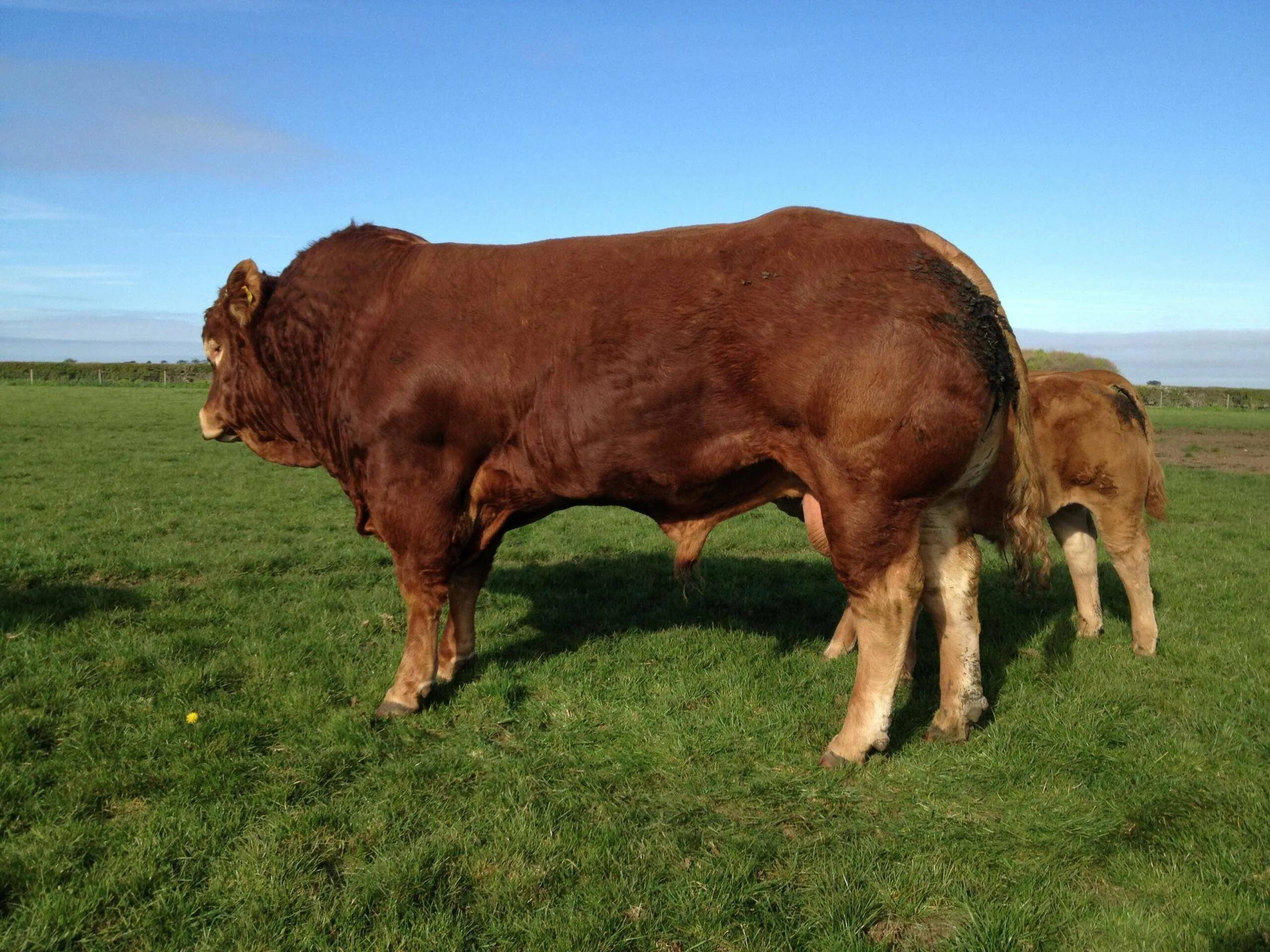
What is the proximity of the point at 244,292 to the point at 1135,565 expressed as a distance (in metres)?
6.33

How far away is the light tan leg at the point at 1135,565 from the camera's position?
6.37m

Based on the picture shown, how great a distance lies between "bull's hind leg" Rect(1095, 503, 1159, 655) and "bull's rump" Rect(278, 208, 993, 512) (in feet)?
10.5

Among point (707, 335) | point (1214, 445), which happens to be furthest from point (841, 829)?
point (1214, 445)

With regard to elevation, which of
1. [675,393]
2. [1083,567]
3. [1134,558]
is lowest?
[1083,567]

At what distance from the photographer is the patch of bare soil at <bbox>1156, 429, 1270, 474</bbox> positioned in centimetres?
1986

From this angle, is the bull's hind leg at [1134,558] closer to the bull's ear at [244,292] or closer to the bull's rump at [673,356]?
the bull's rump at [673,356]

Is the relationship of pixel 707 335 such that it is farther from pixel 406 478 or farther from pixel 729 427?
pixel 406 478

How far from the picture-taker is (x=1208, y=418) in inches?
1427

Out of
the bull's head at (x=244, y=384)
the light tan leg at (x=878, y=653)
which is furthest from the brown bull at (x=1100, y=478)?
the bull's head at (x=244, y=384)

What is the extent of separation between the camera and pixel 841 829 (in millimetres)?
3801

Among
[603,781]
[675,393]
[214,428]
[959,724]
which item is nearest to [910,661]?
[959,724]

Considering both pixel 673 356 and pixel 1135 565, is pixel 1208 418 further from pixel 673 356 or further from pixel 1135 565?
pixel 673 356

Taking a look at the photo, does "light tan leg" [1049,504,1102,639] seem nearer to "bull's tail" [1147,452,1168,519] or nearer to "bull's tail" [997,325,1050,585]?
"bull's tail" [1147,452,1168,519]

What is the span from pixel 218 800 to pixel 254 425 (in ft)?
8.70
